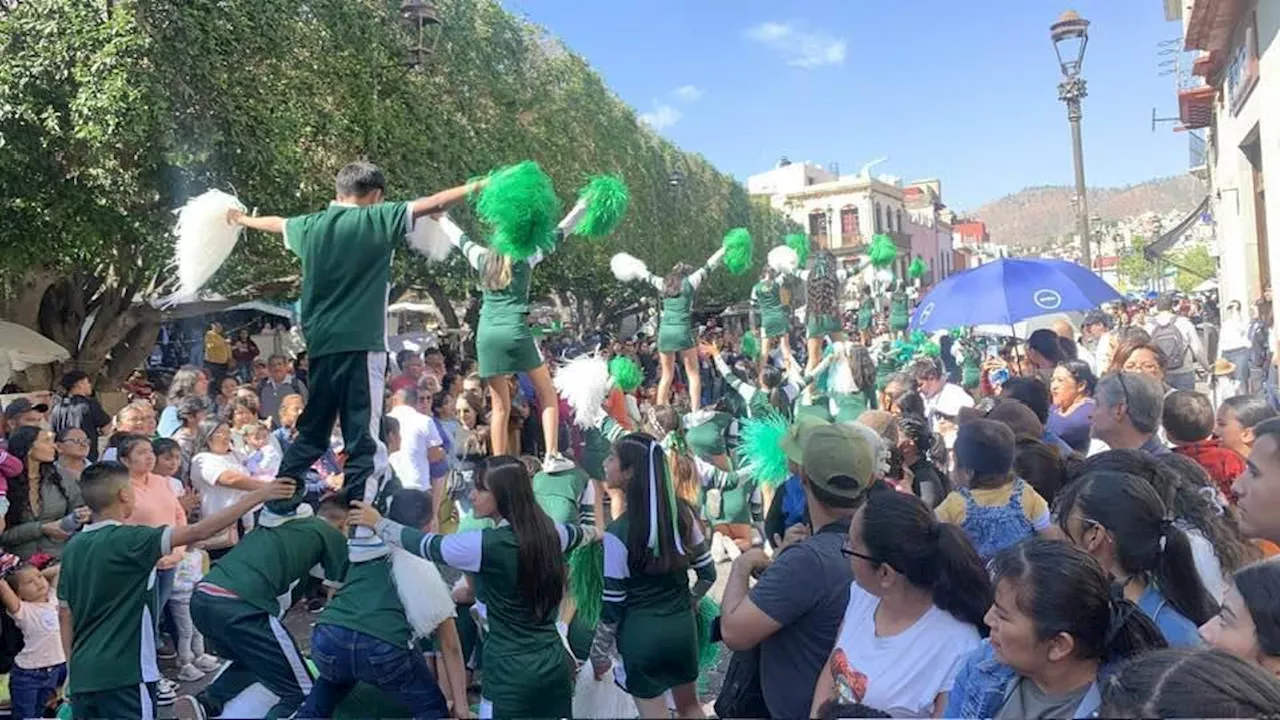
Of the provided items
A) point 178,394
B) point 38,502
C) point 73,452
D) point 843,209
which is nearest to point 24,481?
point 38,502

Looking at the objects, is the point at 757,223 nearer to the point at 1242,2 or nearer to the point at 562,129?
the point at 562,129

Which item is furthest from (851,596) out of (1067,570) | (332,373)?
(332,373)

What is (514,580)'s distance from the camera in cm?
328

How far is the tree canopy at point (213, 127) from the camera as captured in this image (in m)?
9.80

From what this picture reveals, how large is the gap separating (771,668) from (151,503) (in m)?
3.61

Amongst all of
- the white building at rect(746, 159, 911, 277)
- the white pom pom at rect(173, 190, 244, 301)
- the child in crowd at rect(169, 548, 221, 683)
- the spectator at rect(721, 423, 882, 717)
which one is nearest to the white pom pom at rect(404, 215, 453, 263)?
the white pom pom at rect(173, 190, 244, 301)

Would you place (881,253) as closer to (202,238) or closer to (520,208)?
(520,208)

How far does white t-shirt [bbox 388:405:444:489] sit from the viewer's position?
618cm

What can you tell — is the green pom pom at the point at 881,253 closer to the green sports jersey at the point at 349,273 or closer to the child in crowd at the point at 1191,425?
the child in crowd at the point at 1191,425

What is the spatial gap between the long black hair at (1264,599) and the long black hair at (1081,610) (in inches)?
7.4

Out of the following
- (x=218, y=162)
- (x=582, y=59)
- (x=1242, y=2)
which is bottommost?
(x=218, y=162)

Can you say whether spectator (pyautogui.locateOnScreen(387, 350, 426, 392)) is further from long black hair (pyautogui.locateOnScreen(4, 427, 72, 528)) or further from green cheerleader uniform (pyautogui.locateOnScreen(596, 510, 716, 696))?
green cheerleader uniform (pyautogui.locateOnScreen(596, 510, 716, 696))

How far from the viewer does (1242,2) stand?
14320 millimetres

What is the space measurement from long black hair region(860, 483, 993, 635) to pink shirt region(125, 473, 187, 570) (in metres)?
3.73
